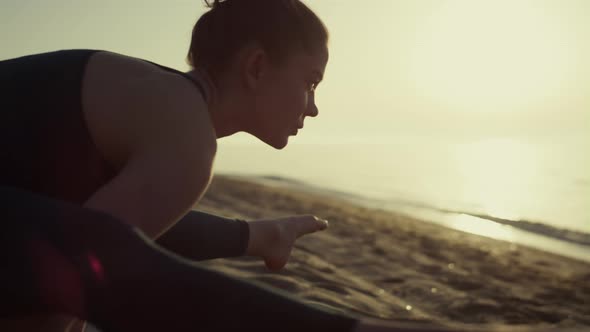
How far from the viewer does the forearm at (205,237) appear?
1772mm

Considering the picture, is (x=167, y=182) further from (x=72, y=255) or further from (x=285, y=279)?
(x=285, y=279)

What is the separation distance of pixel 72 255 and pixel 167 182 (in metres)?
0.26

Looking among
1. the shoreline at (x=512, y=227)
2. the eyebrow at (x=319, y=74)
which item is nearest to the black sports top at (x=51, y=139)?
the eyebrow at (x=319, y=74)

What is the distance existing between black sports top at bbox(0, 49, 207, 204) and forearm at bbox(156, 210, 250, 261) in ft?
1.92

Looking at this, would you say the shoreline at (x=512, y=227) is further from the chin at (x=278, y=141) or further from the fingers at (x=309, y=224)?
the chin at (x=278, y=141)

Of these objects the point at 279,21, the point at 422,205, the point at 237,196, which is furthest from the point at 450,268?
the point at 422,205

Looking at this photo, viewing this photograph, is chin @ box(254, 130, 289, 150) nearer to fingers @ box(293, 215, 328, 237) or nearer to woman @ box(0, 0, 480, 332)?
woman @ box(0, 0, 480, 332)

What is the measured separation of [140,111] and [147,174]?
175 millimetres

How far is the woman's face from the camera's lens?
1.56 metres

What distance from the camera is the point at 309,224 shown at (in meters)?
1.92

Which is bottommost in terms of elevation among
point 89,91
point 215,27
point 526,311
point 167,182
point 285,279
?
point 285,279

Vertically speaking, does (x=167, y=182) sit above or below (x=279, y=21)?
below

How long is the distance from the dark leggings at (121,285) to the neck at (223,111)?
2.31 feet

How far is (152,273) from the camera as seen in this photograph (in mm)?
778
